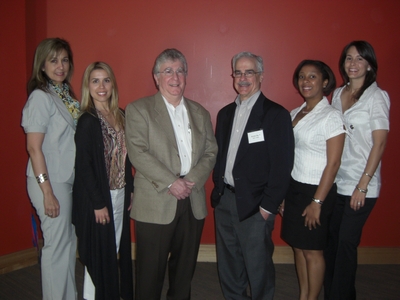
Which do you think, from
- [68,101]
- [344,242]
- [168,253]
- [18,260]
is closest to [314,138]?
[344,242]

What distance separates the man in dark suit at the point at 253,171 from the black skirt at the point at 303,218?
174 millimetres

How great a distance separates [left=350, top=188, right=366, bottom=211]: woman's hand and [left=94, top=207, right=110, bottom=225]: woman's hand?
5.89ft

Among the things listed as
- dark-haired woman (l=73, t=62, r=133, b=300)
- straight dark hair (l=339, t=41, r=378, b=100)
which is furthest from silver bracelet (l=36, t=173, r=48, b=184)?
straight dark hair (l=339, t=41, r=378, b=100)

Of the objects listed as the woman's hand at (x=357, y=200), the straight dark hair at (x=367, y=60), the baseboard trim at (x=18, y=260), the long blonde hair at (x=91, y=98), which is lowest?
the baseboard trim at (x=18, y=260)

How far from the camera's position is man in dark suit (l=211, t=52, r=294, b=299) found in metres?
2.10

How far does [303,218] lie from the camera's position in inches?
88.1

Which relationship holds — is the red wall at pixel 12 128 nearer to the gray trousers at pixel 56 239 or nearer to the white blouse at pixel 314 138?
the gray trousers at pixel 56 239

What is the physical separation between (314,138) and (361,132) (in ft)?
1.41

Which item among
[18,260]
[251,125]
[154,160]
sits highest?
A: [251,125]

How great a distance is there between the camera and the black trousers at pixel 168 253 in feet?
6.81

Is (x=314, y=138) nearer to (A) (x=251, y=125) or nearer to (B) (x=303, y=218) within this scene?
(A) (x=251, y=125)

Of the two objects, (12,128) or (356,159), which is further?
(12,128)

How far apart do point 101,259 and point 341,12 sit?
10.2 feet

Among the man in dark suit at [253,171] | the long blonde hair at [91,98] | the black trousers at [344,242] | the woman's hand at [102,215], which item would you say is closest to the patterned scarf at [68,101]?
the long blonde hair at [91,98]
